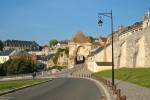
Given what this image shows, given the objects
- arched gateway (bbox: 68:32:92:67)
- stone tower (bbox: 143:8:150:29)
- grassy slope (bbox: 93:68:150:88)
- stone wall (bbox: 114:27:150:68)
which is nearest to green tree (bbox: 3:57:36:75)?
arched gateway (bbox: 68:32:92:67)

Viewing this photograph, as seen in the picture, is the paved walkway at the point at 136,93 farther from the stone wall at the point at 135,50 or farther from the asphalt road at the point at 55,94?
the stone wall at the point at 135,50

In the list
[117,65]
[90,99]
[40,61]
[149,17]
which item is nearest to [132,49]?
[117,65]

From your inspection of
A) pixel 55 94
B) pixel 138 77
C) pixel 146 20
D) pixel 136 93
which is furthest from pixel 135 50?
pixel 146 20

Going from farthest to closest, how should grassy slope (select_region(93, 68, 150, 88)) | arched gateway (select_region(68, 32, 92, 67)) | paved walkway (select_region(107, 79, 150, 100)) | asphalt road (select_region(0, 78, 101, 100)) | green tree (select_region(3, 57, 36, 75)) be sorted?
1. arched gateway (select_region(68, 32, 92, 67))
2. green tree (select_region(3, 57, 36, 75))
3. grassy slope (select_region(93, 68, 150, 88))
4. asphalt road (select_region(0, 78, 101, 100))
5. paved walkway (select_region(107, 79, 150, 100))

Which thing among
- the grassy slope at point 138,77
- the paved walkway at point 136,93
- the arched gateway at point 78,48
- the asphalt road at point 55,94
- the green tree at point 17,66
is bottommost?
the asphalt road at point 55,94

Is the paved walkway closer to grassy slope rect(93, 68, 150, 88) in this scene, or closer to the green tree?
grassy slope rect(93, 68, 150, 88)

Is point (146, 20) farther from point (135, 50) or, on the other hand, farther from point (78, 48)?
point (78, 48)

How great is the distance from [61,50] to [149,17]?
57.5m

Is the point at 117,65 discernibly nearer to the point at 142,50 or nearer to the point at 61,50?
the point at 142,50

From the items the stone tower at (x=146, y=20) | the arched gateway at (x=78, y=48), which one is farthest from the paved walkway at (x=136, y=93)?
the arched gateway at (x=78, y=48)

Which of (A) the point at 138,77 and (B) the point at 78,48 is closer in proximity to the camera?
(A) the point at 138,77

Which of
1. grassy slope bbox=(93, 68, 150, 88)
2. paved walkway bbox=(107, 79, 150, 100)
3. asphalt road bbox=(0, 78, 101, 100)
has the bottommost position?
asphalt road bbox=(0, 78, 101, 100)

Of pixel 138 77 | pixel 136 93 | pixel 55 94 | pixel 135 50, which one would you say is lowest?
pixel 55 94

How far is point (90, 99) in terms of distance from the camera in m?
19.6
